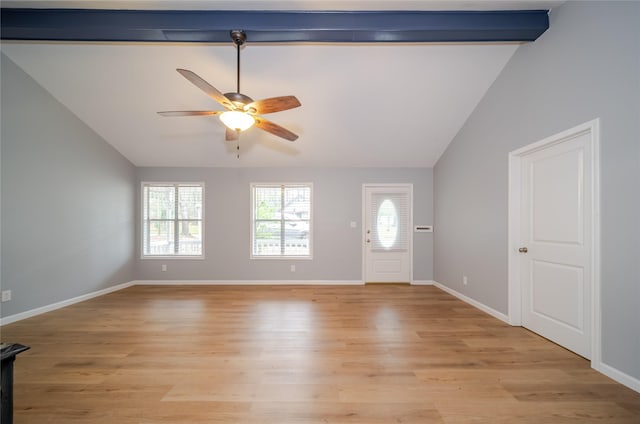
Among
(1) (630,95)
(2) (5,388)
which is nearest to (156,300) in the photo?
(2) (5,388)

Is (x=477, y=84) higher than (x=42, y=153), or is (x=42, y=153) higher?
(x=477, y=84)

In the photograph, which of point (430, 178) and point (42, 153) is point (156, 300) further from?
point (430, 178)

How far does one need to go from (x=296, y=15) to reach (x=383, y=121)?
6.83ft

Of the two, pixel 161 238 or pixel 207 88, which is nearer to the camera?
pixel 207 88

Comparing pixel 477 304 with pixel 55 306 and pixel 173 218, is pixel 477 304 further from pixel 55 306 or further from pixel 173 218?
pixel 55 306

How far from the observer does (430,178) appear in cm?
532

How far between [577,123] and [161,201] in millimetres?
6455

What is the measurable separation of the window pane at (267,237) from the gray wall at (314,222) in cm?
19

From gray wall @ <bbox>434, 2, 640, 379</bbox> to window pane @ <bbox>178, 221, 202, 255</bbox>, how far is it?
Result: 16.4 feet

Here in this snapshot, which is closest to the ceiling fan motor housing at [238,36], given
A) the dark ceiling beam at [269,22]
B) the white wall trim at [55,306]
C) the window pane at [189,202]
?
the dark ceiling beam at [269,22]

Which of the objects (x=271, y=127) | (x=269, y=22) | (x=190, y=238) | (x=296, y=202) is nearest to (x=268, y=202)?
(x=296, y=202)

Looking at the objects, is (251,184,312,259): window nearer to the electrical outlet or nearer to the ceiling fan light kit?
the ceiling fan light kit

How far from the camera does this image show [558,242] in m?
2.65

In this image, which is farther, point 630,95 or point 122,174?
point 122,174
